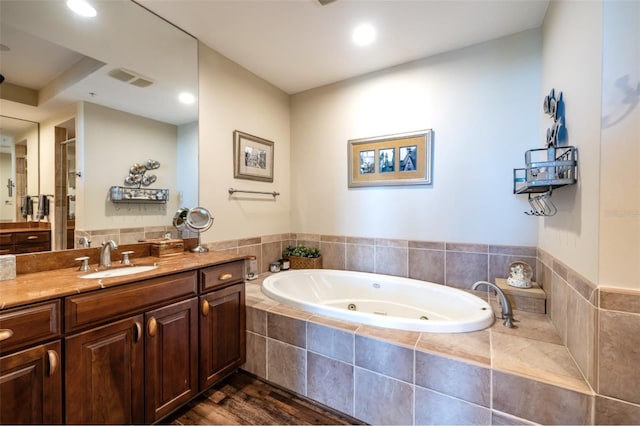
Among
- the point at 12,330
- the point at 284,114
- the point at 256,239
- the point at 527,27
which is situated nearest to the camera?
the point at 12,330

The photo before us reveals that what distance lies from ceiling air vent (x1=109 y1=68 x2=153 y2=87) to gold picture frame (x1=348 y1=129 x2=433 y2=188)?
1.79 meters

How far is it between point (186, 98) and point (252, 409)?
2.25 metres

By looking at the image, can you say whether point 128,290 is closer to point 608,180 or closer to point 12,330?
point 12,330

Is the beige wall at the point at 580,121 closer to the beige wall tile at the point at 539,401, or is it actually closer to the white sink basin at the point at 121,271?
the beige wall tile at the point at 539,401

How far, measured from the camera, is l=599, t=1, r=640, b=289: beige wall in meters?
0.94

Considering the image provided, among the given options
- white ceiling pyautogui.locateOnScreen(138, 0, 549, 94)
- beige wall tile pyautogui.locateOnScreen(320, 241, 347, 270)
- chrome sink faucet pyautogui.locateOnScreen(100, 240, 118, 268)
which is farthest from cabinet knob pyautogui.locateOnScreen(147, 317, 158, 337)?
white ceiling pyautogui.locateOnScreen(138, 0, 549, 94)

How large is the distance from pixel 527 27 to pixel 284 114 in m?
2.26

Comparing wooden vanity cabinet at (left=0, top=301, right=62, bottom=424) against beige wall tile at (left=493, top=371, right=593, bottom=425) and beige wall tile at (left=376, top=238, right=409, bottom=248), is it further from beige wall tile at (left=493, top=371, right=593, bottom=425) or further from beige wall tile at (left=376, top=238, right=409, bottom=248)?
beige wall tile at (left=376, top=238, right=409, bottom=248)

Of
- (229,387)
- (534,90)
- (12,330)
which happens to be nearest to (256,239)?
(229,387)

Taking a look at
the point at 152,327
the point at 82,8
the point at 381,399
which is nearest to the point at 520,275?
the point at 381,399

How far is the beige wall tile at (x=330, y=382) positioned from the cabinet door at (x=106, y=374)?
899mm

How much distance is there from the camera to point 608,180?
99 cm

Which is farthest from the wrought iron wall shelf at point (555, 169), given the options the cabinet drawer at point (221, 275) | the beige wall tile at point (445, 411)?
the cabinet drawer at point (221, 275)

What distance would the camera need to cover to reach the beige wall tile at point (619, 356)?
0.95m
